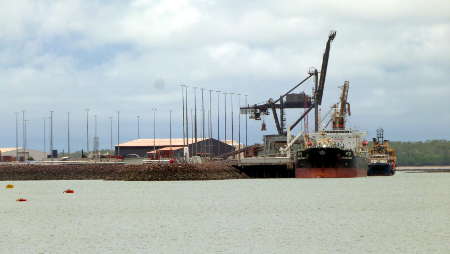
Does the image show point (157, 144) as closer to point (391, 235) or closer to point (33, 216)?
point (33, 216)

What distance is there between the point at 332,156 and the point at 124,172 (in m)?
31.0

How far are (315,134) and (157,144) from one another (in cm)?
6576

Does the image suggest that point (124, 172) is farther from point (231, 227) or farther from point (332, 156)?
point (231, 227)

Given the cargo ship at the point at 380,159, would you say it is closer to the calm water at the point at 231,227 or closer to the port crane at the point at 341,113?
the port crane at the point at 341,113

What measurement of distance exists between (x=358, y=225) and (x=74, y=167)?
10517cm

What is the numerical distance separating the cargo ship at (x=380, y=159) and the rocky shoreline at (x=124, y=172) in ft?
121

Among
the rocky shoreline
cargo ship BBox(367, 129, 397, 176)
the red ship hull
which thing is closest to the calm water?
the rocky shoreline

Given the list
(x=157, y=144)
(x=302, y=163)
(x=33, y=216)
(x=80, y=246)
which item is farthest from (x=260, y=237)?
(x=157, y=144)

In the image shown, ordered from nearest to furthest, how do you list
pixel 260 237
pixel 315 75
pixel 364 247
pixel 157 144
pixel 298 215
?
pixel 364 247 → pixel 260 237 → pixel 298 215 → pixel 315 75 → pixel 157 144

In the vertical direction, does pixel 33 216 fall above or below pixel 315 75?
below

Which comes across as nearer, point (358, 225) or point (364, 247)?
point (364, 247)

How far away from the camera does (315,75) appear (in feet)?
486

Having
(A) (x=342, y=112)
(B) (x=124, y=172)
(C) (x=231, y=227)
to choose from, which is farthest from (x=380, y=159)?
(C) (x=231, y=227)

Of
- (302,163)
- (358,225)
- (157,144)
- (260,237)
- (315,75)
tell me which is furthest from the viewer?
(157,144)
